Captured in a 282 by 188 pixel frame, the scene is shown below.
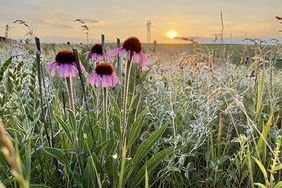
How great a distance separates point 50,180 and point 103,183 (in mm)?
288

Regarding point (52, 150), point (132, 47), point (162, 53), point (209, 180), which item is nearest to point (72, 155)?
point (52, 150)

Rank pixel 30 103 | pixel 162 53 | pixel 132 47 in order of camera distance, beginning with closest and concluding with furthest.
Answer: pixel 132 47, pixel 30 103, pixel 162 53

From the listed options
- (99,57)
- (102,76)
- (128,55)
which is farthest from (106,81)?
(99,57)

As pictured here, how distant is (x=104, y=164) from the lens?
172cm

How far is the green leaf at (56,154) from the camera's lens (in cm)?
164

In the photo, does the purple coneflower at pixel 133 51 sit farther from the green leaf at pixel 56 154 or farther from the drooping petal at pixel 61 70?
the green leaf at pixel 56 154

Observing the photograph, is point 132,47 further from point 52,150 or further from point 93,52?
point 93,52

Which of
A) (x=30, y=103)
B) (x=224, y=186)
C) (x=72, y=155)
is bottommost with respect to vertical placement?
(x=224, y=186)

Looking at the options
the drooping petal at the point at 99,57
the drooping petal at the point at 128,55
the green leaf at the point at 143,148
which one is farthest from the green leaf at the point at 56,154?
the drooping petal at the point at 99,57

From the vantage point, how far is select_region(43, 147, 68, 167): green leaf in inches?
64.6

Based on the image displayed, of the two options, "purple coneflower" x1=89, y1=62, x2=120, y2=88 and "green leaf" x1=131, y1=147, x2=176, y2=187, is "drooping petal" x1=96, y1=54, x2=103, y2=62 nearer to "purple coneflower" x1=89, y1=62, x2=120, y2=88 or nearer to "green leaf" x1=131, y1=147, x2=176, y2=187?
"purple coneflower" x1=89, y1=62, x2=120, y2=88

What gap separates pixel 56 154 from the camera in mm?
1665

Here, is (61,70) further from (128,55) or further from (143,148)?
(143,148)

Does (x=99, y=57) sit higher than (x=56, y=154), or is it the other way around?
(x=99, y=57)
